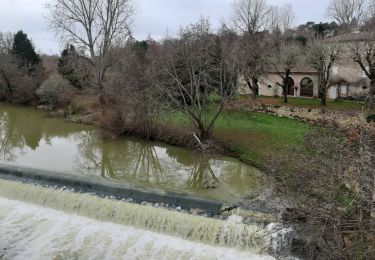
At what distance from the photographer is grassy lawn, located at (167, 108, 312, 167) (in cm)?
1631

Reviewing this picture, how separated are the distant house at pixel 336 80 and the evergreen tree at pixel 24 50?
896 inches

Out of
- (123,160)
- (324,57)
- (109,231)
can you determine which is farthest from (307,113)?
(109,231)

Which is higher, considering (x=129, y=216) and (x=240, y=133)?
(x=240, y=133)

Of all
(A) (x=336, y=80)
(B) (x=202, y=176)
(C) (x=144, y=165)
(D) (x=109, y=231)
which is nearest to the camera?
(D) (x=109, y=231)

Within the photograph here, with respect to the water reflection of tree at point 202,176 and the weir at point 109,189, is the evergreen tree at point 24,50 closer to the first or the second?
the weir at point 109,189

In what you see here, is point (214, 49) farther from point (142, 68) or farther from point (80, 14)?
point (80, 14)

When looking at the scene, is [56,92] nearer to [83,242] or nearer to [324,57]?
[324,57]

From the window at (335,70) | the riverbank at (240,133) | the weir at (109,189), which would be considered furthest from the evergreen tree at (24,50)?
the window at (335,70)

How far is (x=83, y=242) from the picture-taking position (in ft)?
34.3

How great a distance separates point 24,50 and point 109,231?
1322 inches

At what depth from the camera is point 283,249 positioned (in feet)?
29.6

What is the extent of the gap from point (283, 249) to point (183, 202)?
11.1 feet

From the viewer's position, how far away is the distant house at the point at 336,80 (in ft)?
85.7

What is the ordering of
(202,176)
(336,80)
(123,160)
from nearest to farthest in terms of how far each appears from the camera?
1. (202,176)
2. (123,160)
3. (336,80)
